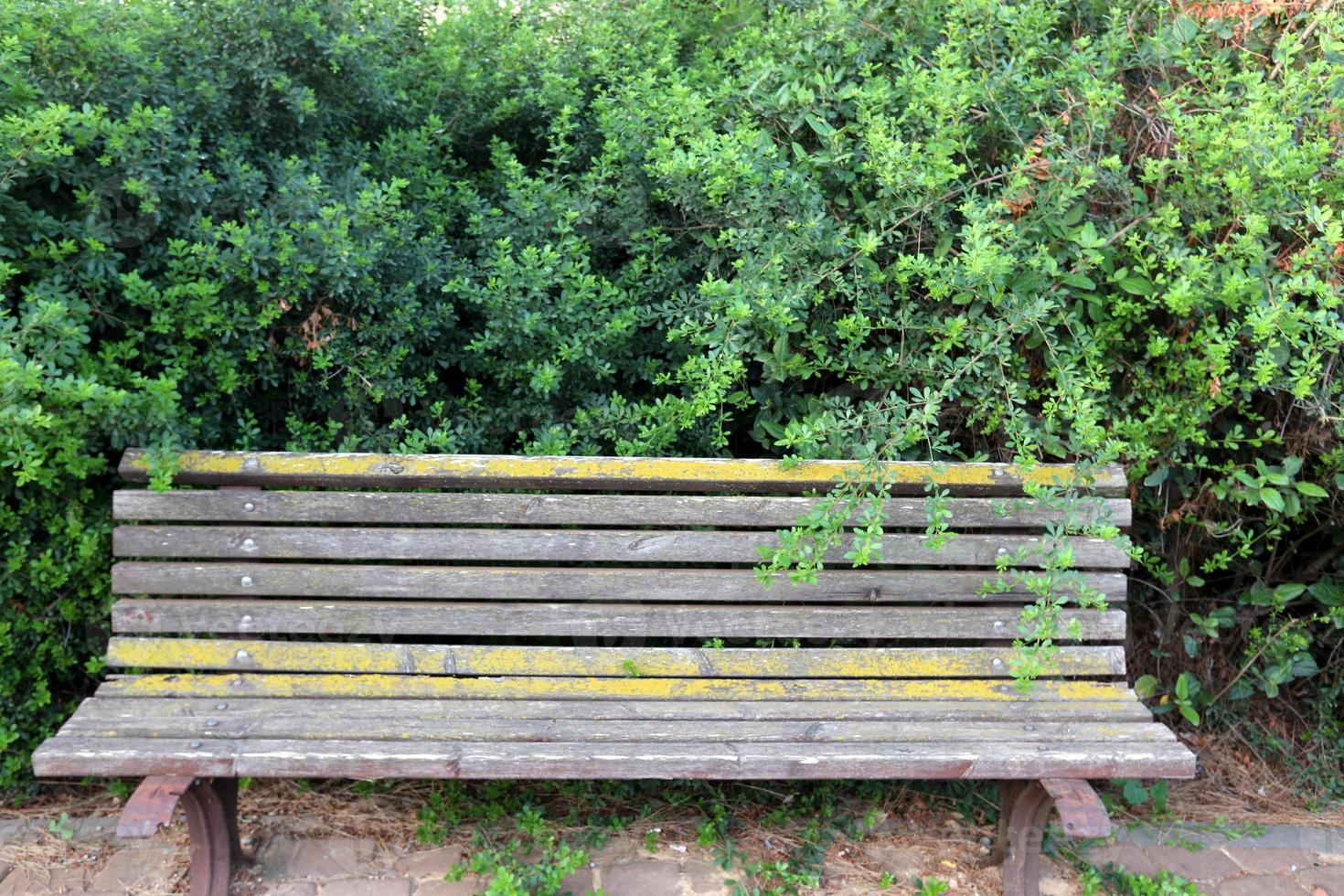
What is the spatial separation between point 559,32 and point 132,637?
261 centimetres

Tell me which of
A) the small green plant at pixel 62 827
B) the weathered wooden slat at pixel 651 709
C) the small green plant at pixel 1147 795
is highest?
the weathered wooden slat at pixel 651 709

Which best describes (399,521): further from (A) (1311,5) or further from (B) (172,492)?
(A) (1311,5)

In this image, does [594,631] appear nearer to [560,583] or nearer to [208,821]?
[560,583]

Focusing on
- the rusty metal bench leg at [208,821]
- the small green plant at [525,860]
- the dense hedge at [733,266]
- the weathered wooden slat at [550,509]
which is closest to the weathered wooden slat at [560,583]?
the weathered wooden slat at [550,509]

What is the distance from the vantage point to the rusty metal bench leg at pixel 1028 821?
2.66 m

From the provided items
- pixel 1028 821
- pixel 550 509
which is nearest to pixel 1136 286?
pixel 1028 821

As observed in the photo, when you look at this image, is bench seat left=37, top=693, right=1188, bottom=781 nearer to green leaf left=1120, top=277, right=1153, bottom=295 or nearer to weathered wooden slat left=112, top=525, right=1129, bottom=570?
weathered wooden slat left=112, top=525, right=1129, bottom=570

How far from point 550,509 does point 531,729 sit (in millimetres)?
584

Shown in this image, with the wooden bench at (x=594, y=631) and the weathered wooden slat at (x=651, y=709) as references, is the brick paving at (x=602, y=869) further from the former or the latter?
the weathered wooden slat at (x=651, y=709)

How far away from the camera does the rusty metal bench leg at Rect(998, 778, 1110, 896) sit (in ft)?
8.72

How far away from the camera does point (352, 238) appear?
319cm

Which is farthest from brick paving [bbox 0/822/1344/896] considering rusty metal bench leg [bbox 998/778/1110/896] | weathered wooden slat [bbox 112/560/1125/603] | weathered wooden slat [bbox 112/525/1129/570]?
weathered wooden slat [bbox 112/525/1129/570]

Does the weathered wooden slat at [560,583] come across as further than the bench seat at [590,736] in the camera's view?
Yes

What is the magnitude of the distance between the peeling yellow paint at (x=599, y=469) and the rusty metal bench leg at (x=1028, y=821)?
791 mm
